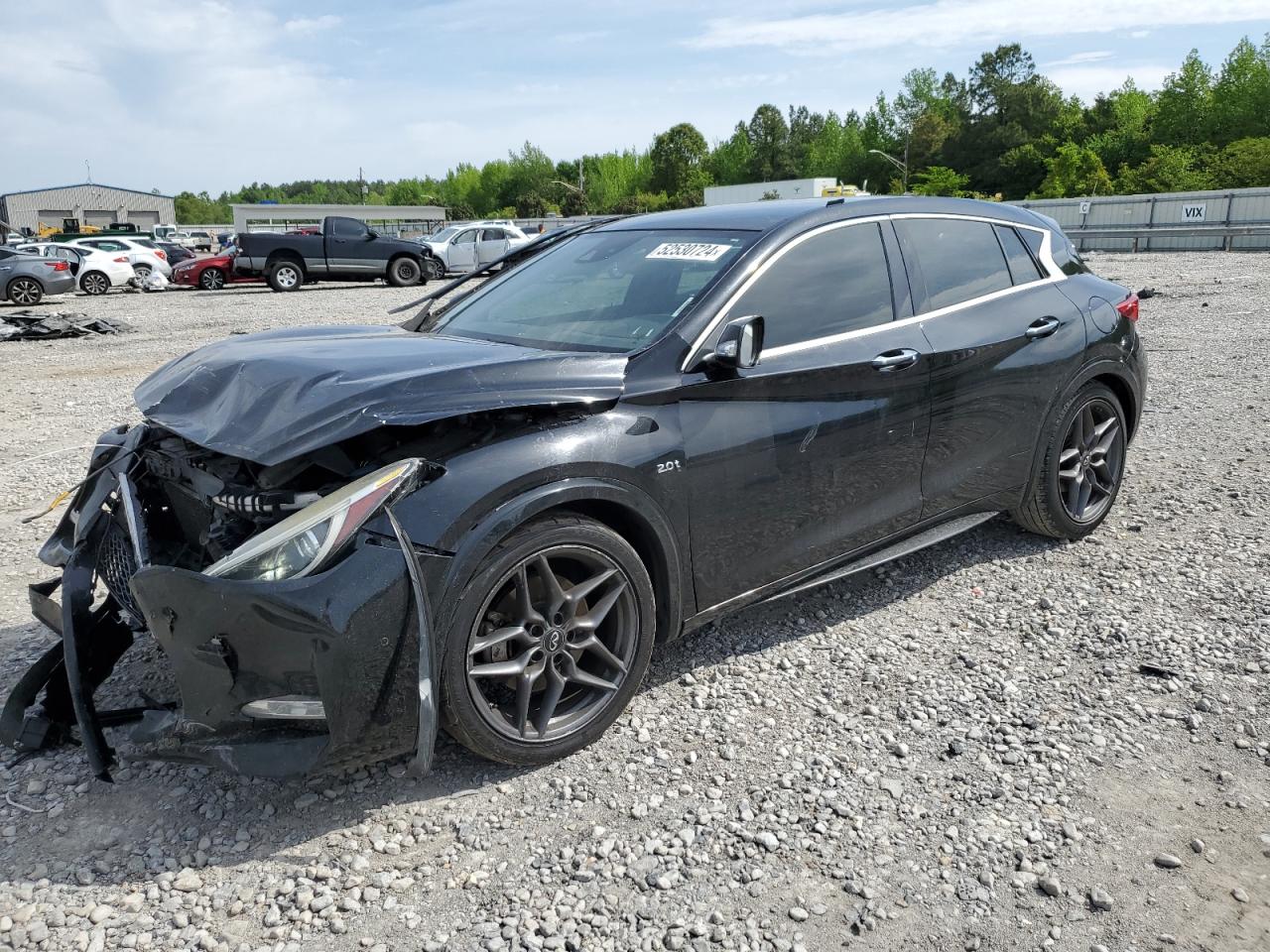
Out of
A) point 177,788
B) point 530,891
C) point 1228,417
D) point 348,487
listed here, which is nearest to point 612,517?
point 348,487

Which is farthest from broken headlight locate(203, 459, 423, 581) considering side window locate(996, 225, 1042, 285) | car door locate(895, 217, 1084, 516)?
side window locate(996, 225, 1042, 285)

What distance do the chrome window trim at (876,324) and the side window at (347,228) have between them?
69.7 feet

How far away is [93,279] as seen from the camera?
84.3 feet

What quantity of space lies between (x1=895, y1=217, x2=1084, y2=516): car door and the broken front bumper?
240cm

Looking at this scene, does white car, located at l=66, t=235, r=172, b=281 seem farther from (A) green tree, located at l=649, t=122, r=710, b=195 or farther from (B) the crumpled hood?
(A) green tree, located at l=649, t=122, r=710, b=195

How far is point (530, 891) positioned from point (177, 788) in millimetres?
1280

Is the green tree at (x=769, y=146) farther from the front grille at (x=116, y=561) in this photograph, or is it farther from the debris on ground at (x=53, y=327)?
the front grille at (x=116, y=561)

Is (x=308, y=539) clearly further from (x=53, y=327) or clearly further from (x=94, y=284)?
(x=94, y=284)

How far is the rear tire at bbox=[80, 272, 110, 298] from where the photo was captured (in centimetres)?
2552

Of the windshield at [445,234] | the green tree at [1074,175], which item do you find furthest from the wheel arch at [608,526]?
the green tree at [1074,175]

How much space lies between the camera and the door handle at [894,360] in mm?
3900

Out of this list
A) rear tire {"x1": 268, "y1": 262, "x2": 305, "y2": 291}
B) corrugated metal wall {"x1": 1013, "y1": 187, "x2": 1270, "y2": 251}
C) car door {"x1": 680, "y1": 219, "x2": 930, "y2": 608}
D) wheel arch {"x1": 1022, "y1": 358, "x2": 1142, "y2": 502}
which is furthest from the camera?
corrugated metal wall {"x1": 1013, "y1": 187, "x2": 1270, "y2": 251}

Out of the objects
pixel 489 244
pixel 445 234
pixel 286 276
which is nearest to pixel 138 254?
pixel 286 276

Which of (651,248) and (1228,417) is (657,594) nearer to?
(651,248)
